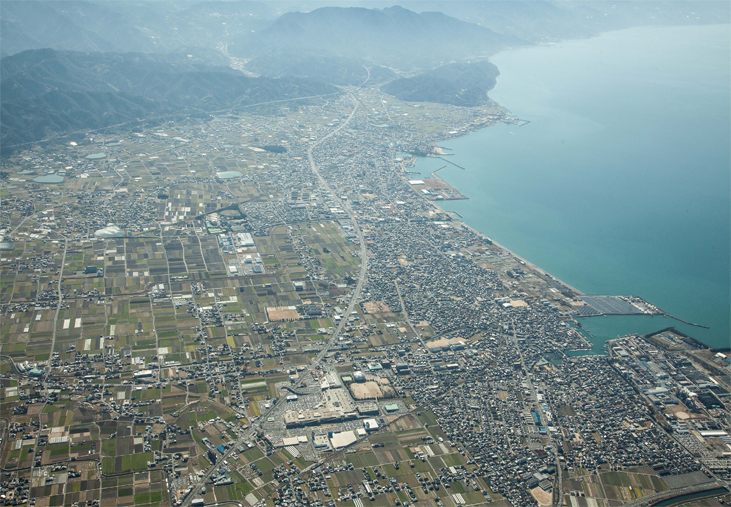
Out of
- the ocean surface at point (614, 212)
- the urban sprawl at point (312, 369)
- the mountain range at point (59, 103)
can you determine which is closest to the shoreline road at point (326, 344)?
the urban sprawl at point (312, 369)

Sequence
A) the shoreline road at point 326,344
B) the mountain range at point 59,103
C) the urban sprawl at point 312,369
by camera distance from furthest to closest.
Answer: the mountain range at point 59,103, the urban sprawl at point 312,369, the shoreline road at point 326,344

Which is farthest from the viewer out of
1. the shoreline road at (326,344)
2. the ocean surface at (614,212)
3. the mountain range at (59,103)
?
the mountain range at (59,103)

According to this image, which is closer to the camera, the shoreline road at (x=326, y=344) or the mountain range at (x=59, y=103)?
the shoreline road at (x=326, y=344)

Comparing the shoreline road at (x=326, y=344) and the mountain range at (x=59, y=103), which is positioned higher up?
the mountain range at (x=59, y=103)

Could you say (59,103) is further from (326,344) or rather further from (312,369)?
(312,369)

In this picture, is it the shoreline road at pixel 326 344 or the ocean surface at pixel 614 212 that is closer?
the shoreline road at pixel 326 344

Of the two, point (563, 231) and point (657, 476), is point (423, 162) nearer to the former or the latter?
point (563, 231)

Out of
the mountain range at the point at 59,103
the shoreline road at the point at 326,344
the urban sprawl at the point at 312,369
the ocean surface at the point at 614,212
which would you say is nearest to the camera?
the shoreline road at the point at 326,344

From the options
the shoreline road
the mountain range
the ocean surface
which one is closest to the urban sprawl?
the shoreline road

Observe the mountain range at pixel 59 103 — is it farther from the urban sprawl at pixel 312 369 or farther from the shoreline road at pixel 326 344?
the shoreline road at pixel 326 344

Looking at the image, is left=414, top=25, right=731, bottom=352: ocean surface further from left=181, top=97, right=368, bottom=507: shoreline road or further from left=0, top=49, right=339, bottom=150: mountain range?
left=0, top=49, right=339, bottom=150: mountain range

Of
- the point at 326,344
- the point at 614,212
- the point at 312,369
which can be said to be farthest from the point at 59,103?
the point at 614,212

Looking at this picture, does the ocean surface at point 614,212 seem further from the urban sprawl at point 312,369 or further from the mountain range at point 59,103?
the mountain range at point 59,103
